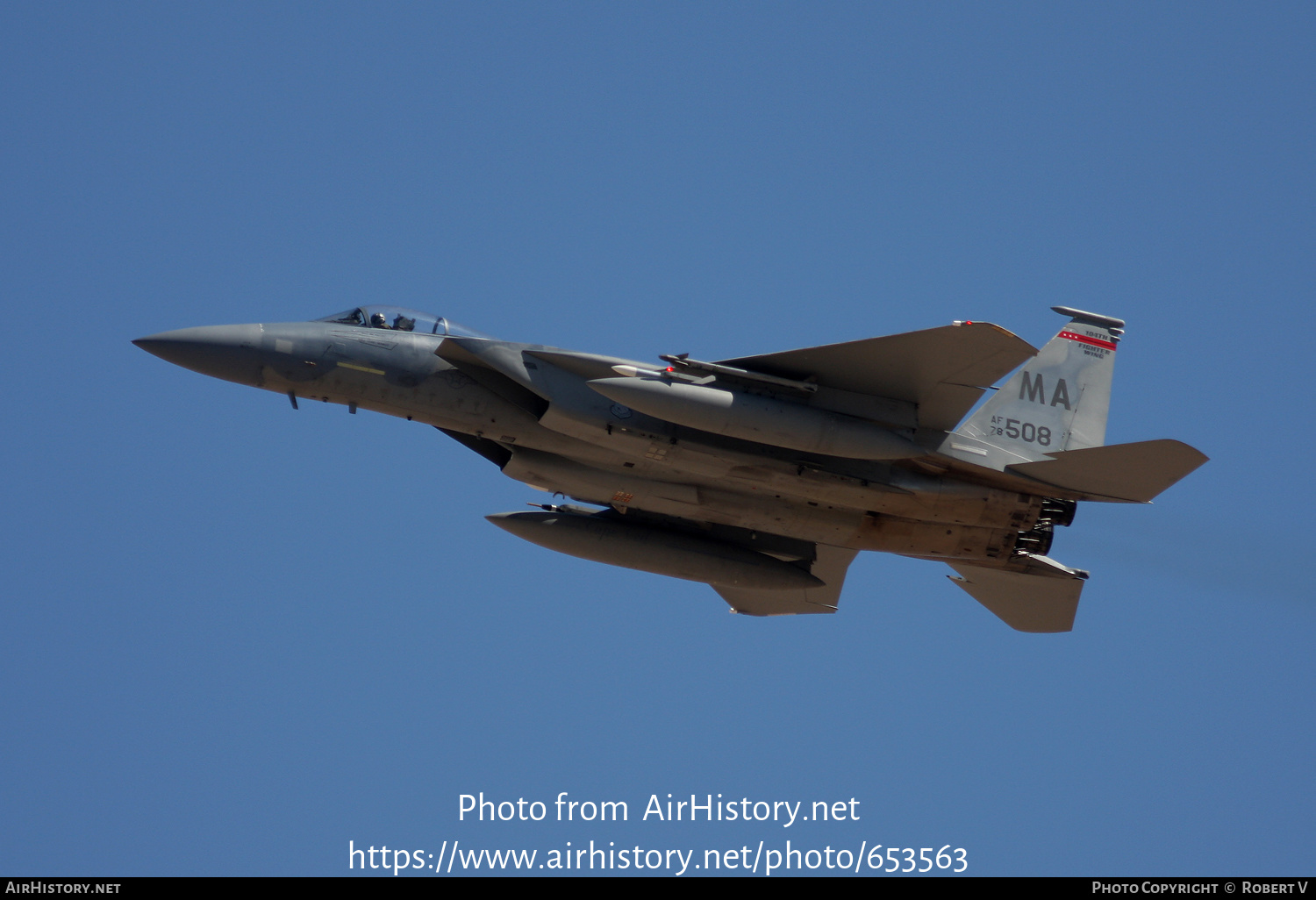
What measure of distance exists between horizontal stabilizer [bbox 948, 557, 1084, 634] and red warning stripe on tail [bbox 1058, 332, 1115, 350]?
3.07 meters

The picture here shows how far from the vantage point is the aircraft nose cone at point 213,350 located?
1402 cm

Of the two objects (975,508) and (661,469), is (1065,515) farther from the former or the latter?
(661,469)

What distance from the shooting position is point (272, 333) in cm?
1420

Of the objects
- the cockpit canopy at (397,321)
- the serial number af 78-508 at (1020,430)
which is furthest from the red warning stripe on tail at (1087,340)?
the cockpit canopy at (397,321)

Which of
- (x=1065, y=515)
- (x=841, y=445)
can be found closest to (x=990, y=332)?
(x=841, y=445)

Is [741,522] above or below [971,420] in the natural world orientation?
below

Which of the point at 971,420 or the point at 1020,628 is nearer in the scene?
the point at 971,420

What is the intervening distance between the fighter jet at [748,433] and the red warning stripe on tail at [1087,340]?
0.73 m

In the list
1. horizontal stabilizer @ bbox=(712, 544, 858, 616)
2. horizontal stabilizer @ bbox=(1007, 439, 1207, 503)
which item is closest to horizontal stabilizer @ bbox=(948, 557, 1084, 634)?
horizontal stabilizer @ bbox=(712, 544, 858, 616)

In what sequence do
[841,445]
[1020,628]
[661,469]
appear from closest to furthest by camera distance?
[841,445]
[661,469]
[1020,628]

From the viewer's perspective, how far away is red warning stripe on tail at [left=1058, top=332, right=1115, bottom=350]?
1714 centimetres

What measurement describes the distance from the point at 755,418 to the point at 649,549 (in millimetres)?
3539

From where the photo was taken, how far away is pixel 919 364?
46.0 feet
